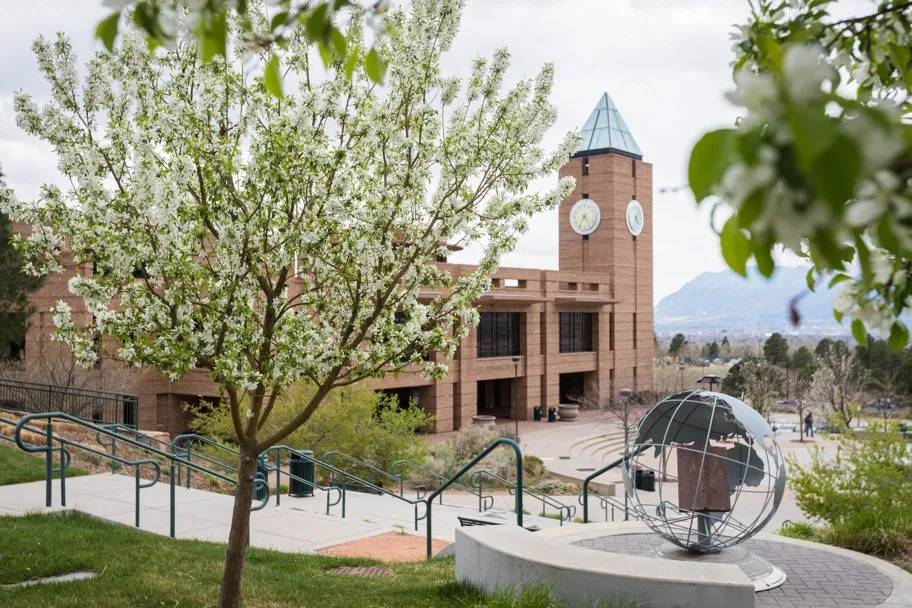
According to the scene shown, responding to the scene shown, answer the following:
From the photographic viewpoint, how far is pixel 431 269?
26.9ft

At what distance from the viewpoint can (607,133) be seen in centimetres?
6081

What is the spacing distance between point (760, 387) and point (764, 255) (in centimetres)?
5599

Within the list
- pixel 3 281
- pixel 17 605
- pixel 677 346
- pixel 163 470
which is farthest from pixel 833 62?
pixel 677 346

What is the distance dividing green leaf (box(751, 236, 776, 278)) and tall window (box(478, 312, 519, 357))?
47.1 metres

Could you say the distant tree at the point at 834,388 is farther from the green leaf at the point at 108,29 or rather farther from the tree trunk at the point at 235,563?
the green leaf at the point at 108,29

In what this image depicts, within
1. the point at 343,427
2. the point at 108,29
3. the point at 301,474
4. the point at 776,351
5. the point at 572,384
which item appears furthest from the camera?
the point at 776,351

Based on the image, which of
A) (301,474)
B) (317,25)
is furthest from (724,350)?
(317,25)

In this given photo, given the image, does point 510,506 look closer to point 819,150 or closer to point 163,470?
point 163,470

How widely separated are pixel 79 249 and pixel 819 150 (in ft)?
24.3

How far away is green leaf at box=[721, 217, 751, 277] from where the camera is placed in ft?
4.72

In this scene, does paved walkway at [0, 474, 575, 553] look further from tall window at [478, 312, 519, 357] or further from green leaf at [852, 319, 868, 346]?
tall window at [478, 312, 519, 357]

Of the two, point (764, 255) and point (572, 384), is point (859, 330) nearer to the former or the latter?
point (764, 255)

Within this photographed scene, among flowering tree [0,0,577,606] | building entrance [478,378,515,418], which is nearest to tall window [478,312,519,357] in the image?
building entrance [478,378,515,418]

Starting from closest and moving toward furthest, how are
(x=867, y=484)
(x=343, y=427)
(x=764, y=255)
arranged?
(x=764, y=255) < (x=867, y=484) < (x=343, y=427)
